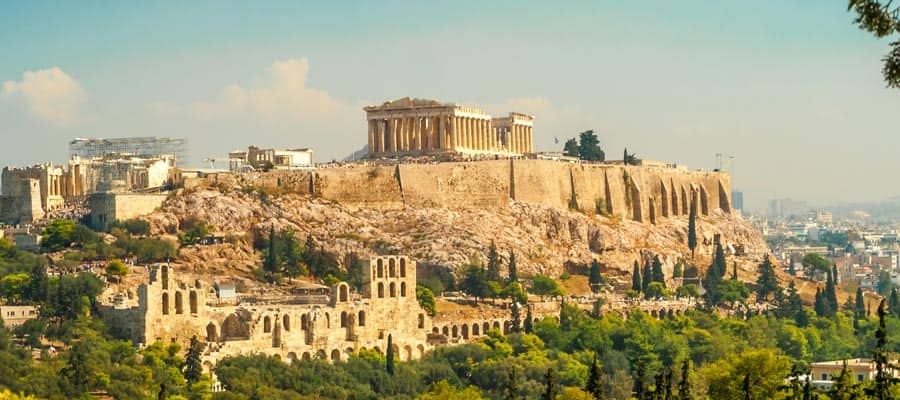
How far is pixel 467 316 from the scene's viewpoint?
101m

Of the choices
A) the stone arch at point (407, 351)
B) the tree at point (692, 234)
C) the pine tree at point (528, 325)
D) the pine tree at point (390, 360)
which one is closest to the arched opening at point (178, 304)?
the pine tree at point (390, 360)

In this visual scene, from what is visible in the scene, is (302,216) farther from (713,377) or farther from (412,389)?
(713,377)

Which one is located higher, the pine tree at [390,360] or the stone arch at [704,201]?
the stone arch at [704,201]

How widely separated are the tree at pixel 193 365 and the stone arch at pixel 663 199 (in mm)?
65186

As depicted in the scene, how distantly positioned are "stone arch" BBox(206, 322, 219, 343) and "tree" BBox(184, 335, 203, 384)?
563 cm

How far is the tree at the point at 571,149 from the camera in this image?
454 feet

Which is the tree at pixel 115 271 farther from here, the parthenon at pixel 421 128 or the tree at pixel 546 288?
the parthenon at pixel 421 128

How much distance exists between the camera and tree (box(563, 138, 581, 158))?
138 m

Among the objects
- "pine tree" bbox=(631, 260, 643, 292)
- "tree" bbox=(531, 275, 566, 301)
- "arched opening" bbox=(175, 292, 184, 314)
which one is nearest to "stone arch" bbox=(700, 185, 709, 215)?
"pine tree" bbox=(631, 260, 643, 292)

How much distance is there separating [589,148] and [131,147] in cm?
3480

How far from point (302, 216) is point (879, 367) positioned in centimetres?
7286

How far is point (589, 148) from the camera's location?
5507 inches

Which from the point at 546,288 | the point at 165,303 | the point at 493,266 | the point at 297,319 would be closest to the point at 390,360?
the point at 297,319

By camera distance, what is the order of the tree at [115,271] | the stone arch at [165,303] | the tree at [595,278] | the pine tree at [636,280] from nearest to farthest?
the stone arch at [165,303], the tree at [115,271], the tree at [595,278], the pine tree at [636,280]
